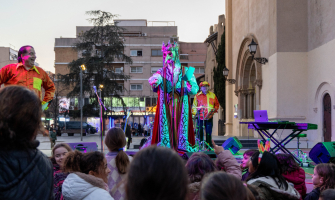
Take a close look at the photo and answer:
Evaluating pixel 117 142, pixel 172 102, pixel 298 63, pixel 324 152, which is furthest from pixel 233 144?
pixel 298 63

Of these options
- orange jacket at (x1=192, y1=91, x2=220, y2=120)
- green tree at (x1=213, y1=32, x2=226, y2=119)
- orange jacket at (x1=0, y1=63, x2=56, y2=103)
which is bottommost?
orange jacket at (x1=192, y1=91, x2=220, y2=120)

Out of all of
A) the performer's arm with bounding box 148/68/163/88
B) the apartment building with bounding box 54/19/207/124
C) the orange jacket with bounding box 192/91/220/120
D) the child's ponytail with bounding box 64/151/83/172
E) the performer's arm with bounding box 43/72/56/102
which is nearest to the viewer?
the child's ponytail with bounding box 64/151/83/172

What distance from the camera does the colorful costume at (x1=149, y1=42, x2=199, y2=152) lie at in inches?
335

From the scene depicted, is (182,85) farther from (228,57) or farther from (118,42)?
(118,42)

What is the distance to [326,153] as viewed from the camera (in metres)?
6.55

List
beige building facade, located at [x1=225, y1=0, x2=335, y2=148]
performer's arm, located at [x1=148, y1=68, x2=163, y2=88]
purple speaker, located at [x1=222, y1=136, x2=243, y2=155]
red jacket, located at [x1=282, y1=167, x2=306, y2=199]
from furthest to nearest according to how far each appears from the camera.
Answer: beige building facade, located at [x1=225, y1=0, x2=335, y2=148] → performer's arm, located at [x1=148, y1=68, x2=163, y2=88] → purple speaker, located at [x1=222, y1=136, x2=243, y2=155] → red jacket, located at [x1=282, y1=167, x2=306, y2=199]

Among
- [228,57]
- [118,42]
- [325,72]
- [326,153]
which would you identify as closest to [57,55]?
[118,42]

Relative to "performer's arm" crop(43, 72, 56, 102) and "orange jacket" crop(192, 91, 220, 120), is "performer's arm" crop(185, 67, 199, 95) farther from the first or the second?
"performer's arm" crop(43, 72, 56, 102)

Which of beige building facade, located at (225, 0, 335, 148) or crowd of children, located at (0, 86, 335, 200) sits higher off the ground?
beige building facade, located at (225, 0, 335, 148)

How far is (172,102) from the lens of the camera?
338 inches

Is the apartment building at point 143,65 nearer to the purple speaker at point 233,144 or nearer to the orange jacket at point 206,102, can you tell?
the orange jacket at point 206,102

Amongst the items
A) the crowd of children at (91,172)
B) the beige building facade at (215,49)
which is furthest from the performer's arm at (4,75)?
the beige building facade at (215,49)

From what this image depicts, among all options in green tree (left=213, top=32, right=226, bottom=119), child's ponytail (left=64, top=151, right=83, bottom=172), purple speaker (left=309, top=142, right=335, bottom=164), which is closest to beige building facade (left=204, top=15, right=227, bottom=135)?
green tree (left=213, top=32, right=226, bottom=119)

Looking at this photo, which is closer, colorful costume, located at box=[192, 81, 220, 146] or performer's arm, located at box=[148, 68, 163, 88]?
performer's arm, located at box=[148, 68, 163, 88]
